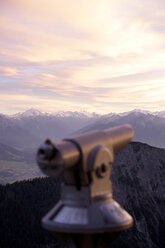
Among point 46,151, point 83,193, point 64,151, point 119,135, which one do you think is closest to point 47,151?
point 46,151

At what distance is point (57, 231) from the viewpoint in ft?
21.0

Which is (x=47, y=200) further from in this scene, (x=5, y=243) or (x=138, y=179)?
(x=138, y=179)

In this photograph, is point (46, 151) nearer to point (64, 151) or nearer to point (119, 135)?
point (64, 151)

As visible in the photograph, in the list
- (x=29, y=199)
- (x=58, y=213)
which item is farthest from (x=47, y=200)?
(x=58, y=213)

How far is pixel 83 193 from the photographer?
6.48m

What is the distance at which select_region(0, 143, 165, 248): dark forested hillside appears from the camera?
5294 centimetres

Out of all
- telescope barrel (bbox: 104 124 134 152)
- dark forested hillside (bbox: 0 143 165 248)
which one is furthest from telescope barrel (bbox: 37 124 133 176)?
dark forested hillside (bbox: 0 143 165 248)

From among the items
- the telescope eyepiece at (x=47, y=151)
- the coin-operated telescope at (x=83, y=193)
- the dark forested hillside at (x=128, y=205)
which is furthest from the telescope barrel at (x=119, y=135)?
the dark forested hillside at (x=128, y=205)

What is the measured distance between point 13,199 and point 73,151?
59015 millimetres

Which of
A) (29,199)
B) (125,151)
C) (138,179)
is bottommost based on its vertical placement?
(29,199)

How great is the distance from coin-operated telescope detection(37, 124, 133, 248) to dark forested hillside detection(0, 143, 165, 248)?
46474mm

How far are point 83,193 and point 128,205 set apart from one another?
164 feet

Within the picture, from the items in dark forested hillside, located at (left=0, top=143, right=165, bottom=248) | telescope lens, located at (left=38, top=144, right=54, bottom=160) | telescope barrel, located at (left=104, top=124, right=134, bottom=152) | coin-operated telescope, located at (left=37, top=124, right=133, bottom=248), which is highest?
telescope barrel, located at (left=104, top=124, right=134, bottom=152)

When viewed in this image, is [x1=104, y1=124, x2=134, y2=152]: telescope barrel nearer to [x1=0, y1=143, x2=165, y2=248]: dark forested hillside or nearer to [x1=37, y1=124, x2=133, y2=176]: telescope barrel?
[x1=37, y1=124, x2=133, y2=176]: telescope barrel
